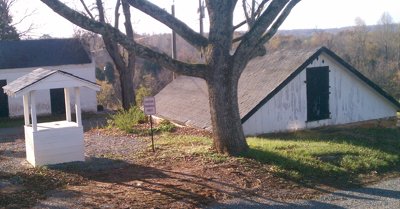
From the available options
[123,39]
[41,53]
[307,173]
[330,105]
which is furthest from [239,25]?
[41,53]

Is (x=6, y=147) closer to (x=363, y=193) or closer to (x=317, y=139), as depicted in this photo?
(x=317, y=139)

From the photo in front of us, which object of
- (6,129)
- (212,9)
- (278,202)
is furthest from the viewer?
(6,129)

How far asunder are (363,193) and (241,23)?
6.19 meters

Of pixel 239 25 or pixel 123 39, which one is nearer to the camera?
pixel 123 39

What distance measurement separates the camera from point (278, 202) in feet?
28.5

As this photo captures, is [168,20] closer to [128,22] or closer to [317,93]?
[317,93]

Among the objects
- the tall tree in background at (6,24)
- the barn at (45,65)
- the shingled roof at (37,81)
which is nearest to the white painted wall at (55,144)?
the shingled roof at (37,81)

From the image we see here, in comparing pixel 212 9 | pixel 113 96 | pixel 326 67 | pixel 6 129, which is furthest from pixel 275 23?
pixel 113 96

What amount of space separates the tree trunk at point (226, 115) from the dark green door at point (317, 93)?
6413mm

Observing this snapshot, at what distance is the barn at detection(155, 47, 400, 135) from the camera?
1656 centimetres

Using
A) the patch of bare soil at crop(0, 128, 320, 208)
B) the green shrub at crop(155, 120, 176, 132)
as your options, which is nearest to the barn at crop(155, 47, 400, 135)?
the green shrub at crop(155, 120, 176, 132)

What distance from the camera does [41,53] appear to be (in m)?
30.2

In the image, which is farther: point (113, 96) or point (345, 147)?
point (113, 96)

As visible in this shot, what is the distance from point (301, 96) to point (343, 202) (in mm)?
8882
